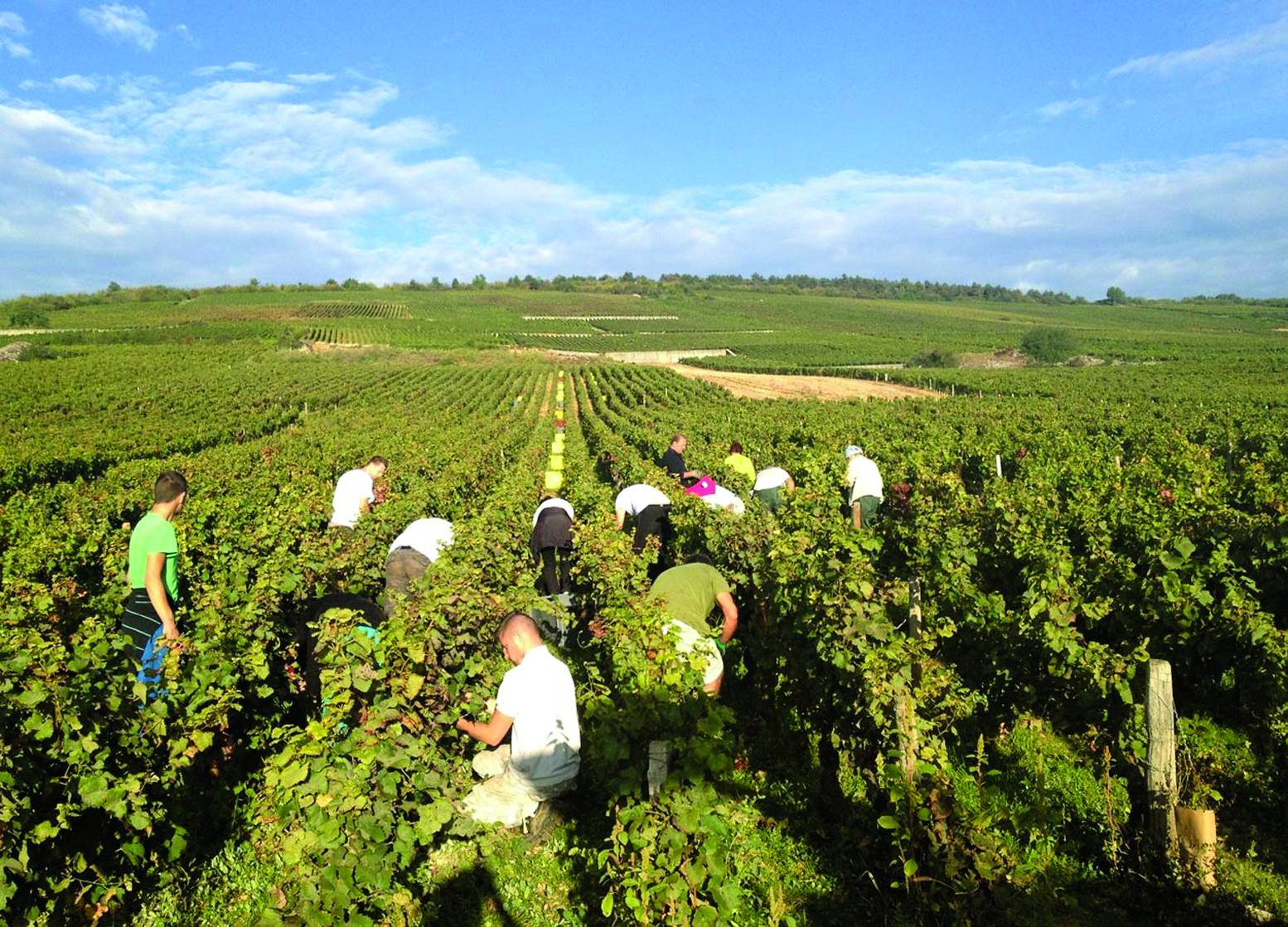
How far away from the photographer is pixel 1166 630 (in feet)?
18.8

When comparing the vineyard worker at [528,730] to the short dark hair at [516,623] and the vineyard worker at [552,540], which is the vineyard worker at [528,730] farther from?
the vineyard worker at [552,540]

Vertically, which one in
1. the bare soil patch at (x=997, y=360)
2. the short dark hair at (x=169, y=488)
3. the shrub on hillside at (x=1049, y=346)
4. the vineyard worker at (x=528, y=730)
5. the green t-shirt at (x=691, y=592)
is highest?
the shrub on hillside at (x=1049, y=346)

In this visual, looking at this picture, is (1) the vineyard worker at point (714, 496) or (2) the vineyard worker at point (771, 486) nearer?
(1) the vineyard worker at point (714, 496)

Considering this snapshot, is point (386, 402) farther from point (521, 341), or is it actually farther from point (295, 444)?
point (521, 341)

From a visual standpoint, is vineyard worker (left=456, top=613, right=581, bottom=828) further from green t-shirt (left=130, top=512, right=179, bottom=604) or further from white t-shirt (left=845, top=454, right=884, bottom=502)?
white t-shirt (left=845, top=454, right=884, bottom=502)

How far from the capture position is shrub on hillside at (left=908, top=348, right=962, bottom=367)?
71.4 meters

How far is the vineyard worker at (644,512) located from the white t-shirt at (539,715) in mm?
3874

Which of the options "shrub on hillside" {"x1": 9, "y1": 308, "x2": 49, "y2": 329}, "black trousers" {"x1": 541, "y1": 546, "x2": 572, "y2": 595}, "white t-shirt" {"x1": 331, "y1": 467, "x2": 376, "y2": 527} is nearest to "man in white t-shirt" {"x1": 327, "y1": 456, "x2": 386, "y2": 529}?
"white t-shirt" {"x1": 331, "y1": 467, "x2": 376, "y2": 527}

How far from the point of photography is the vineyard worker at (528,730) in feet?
14.6

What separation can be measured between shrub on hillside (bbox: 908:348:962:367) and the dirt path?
52.1ft

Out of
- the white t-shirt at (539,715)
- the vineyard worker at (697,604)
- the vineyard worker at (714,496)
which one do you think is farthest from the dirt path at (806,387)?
the white t-shirt at (539,715)

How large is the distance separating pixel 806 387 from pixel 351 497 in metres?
46.2

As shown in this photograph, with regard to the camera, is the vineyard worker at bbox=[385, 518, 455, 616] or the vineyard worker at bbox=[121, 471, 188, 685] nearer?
the vineyard worker at bbox=[121, 471, 188, 685]

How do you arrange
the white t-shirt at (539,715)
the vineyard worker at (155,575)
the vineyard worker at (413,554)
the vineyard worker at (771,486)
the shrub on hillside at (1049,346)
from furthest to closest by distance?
1. the shrub on hillside at (1049,346)
2. the vineyard worker at (771,486)
3. the vineyard worker at (413,554)
4. the vineyard worker at (155,575)
5. the white t-shirt at (539,715)
